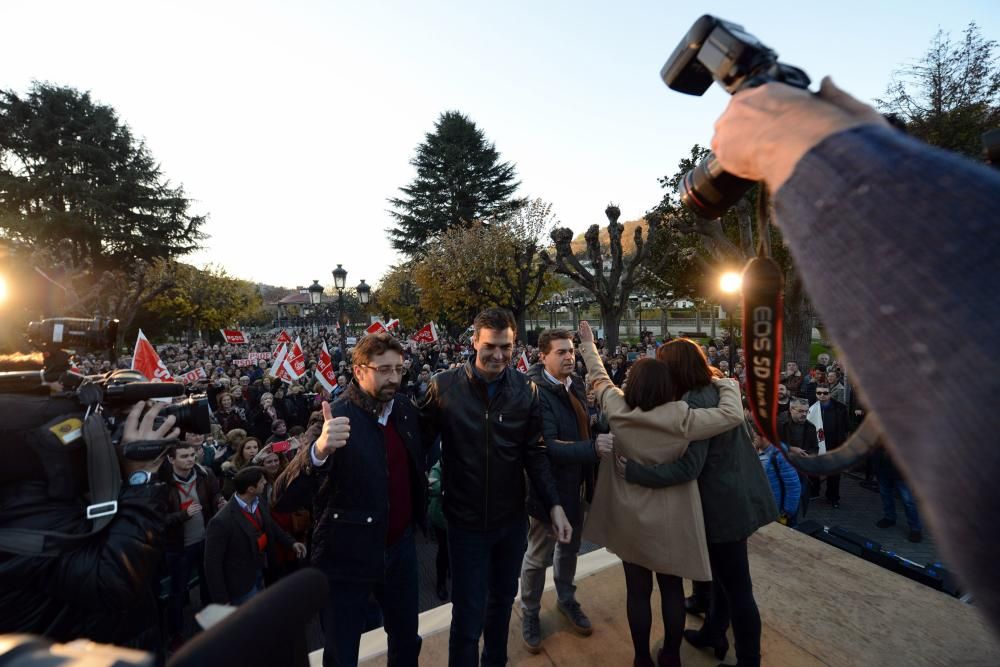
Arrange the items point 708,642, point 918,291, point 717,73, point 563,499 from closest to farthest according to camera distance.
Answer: point 918,291 → point 717,73 → point 708,642 → point 563,499

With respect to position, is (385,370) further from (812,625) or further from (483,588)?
(812,625)

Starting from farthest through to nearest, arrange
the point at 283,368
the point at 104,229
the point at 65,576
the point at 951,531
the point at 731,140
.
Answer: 1. the point at 104,229
2. the point at 283,368
3. the point at 65,576
4. the point at 731,140
5. the point at 951,531

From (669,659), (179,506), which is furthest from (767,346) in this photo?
(179,506)

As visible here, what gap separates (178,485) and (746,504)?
516cm

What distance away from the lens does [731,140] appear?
0.66 metres

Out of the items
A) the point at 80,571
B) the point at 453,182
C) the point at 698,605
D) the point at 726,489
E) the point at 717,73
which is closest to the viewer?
the point at 717,73

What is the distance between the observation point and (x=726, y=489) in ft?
9.29

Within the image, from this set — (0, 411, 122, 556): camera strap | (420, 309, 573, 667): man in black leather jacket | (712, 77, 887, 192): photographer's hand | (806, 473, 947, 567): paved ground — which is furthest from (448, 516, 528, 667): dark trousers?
(806, 473, 947, 567): paved ground

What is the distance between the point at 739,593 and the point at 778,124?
9.82 feet

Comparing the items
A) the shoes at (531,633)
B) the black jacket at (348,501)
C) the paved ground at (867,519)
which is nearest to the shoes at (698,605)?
the shoes at (531,633)

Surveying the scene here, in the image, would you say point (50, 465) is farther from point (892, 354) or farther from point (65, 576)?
point (892, 354)

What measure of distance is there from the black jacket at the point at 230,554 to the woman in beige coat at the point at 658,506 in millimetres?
3200

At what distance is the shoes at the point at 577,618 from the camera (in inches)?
128

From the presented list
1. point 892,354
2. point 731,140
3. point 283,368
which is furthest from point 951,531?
point 283,368
